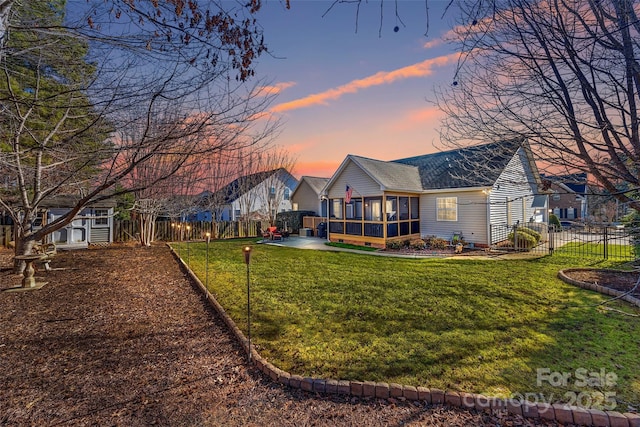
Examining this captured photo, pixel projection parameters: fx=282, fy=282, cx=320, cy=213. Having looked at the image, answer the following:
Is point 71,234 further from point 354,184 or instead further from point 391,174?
point 391,174

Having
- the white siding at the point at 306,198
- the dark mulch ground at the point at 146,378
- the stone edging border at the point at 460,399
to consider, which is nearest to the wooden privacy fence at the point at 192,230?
the white siding at the point at 306,198

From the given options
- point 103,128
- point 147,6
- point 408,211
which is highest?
point 147,6

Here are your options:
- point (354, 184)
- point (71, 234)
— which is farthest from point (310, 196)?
point (71, 234)

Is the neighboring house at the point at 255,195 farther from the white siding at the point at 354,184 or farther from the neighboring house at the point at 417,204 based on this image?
the neighboring house at the point at 417,204

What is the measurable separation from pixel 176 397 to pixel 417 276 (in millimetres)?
6787

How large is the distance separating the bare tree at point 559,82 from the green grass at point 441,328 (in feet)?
7.12

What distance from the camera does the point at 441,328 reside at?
14.9ft

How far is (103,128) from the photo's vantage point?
464 cm

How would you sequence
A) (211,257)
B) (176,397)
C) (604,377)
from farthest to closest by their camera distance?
(211,257)
(604,377)
(176,397)

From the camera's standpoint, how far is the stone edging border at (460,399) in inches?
102

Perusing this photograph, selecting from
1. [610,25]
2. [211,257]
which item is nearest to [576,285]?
[610,25]

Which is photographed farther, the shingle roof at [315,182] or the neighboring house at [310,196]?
the shingle roof at [315,182]

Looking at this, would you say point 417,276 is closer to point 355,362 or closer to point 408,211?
point 355,362

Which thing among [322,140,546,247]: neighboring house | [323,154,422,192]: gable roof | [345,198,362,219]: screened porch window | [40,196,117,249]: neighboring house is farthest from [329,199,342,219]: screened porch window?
[40,196,117,249]: neighboring house
